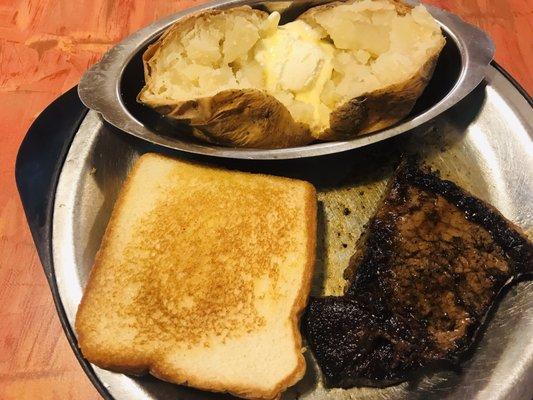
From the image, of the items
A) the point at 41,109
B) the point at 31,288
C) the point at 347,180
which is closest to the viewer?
the point at 31,288

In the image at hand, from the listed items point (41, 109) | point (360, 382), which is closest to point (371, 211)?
point (360, 382)

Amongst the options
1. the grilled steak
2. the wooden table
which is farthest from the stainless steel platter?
the wooden table

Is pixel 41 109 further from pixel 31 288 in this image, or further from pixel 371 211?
pixel 371 211

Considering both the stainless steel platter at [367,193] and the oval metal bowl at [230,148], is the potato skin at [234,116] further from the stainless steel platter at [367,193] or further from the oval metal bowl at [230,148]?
the stainless steel platter at [367,193]

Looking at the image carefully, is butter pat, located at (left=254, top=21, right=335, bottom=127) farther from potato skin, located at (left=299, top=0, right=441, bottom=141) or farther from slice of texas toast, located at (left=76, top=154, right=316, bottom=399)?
slice of texas toast, located at (left=76, top=154, right=316, bottom=399)

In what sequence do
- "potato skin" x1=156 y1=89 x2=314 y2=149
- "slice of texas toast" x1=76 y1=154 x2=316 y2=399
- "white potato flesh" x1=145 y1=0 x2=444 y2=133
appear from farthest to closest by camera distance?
1. "white potato flesh" x1=145 y1=0 x2=444 y2=133
2. "potato skin" x1=156 y1=89 x2=314 y2=149
3. "slice of texas toast" x1=76 y1=154 x2=316 y2=399
